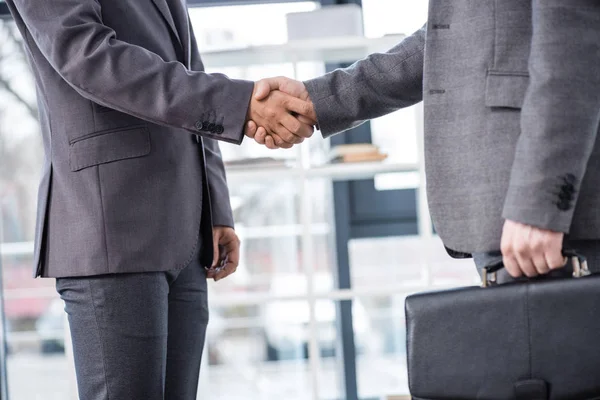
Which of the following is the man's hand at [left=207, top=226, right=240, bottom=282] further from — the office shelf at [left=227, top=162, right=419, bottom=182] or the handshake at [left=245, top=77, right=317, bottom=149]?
the office shelf at [left=227, top=162, right=419, bottom=182]

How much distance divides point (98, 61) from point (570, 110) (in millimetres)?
852

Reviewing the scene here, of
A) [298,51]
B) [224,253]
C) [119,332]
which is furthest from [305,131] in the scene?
[298,51]

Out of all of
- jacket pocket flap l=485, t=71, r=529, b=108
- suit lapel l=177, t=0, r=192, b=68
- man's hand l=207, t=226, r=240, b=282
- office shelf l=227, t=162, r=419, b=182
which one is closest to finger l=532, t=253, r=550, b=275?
jacket pocket flap l=485, t=71, r=529, b=108

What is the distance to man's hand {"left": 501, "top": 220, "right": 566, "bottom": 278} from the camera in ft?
3.39

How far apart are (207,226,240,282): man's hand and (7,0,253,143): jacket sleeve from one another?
26 centimetres

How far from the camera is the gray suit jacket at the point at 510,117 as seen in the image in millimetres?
1032

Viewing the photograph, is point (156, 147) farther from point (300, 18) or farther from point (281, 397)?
point (281, 397)

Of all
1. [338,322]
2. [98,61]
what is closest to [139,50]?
[98,61]

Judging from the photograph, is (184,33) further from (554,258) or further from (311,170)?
(311,170)

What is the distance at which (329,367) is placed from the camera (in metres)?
3.95

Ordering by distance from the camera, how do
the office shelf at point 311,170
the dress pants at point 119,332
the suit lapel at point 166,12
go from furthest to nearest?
the office shelf at point 311,170 < the suit lapel at point 166,12 < the dress pants at point 119,332

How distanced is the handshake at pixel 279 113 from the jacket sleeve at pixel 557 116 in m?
0.64

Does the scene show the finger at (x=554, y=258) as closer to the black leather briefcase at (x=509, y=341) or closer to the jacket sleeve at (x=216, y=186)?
the black leather briefcase at (x=509, y=341)

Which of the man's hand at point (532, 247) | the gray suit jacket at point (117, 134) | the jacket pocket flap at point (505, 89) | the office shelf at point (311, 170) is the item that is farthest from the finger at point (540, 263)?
the office shelf at point (311, 170)
